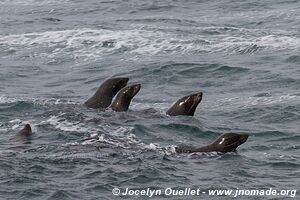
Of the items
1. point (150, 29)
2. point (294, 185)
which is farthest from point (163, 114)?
point (150, 29)

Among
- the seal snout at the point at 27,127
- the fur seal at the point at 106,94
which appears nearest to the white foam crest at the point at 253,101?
the fur seal at the point at 106,94

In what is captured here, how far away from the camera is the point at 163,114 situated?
2100 centimetres

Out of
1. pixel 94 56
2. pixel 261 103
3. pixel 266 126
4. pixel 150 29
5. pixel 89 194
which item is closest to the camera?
pixel 89 194

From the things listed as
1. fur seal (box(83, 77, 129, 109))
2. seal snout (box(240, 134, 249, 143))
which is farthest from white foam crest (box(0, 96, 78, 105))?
seal snout (box(240, 134, 249, 143))

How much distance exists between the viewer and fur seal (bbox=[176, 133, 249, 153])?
56.6 ft

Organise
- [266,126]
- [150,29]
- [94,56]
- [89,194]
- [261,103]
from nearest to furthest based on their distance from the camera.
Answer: [89,194] < [266,126] < [261,103] < [94,56] < [150,29]

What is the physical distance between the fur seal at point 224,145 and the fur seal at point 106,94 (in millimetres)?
4812

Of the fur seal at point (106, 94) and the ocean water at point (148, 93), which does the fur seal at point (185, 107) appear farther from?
the fur seal at point (106, 94)

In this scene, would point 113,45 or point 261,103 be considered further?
point 113,45

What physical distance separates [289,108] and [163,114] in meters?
2.98

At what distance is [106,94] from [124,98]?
908 mm

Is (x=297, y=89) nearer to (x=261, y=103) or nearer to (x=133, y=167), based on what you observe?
(x=261, y=103)

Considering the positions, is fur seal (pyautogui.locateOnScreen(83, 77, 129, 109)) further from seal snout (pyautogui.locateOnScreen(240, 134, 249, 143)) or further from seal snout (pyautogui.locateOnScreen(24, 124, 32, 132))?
seal snout (pyautogui.locateOnScreen(240, 134, 249, 143))

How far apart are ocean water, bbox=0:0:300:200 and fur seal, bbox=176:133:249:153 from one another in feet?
0.85
